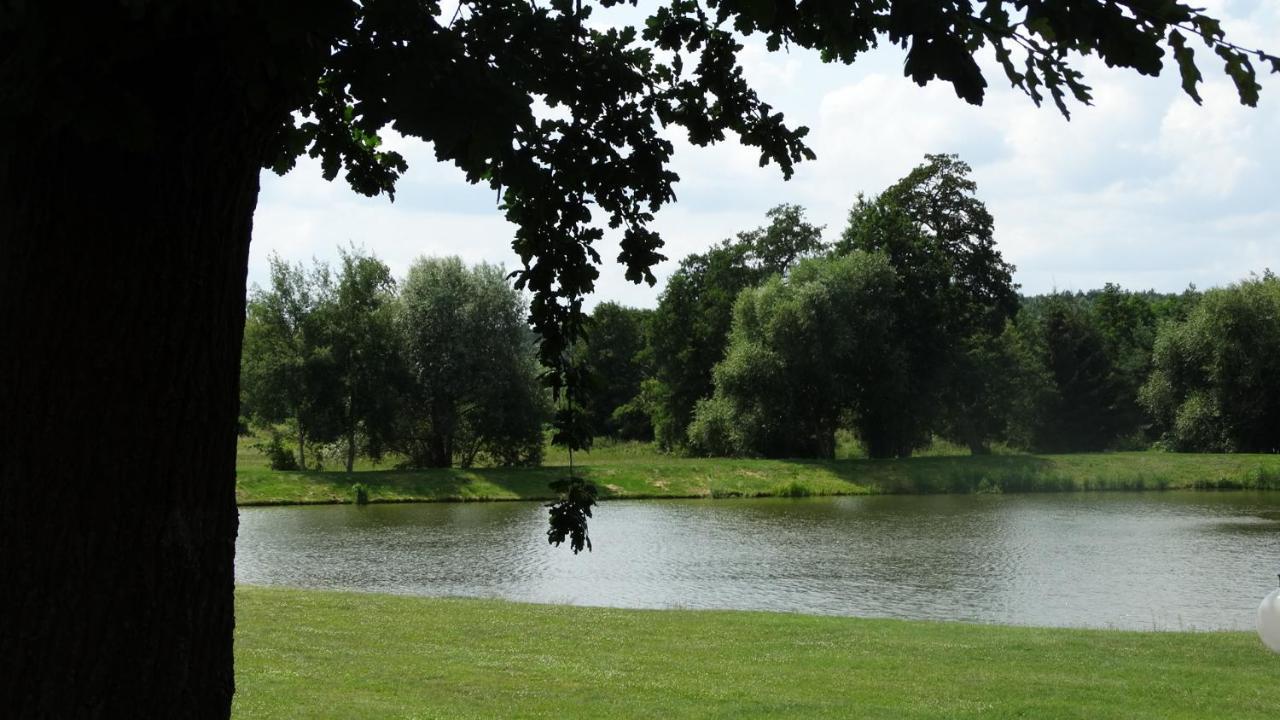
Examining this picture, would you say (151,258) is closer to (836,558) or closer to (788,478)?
(836,558)

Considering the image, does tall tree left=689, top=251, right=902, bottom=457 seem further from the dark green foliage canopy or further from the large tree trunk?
the large tree trunk

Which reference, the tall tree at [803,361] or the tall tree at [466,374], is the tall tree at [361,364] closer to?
the tall tree at [466,374]

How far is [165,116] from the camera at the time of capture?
2.82m

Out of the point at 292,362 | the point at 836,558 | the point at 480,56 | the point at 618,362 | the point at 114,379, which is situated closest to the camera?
the point at 114,379

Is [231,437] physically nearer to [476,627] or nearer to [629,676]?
[629,676]

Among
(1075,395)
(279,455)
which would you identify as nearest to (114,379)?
(279,455)

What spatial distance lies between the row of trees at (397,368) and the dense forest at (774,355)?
8 cm

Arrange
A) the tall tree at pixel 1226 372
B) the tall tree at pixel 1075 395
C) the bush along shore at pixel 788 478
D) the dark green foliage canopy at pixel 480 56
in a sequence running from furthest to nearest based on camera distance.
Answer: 1. the tall tree at pixel 1075 395
2. the tall tree at pixel 1226 372
3. the bush along shore at pixel 788 478
4. the dark green foliage canopy at pixel 480 56

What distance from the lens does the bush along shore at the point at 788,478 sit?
38688 mm

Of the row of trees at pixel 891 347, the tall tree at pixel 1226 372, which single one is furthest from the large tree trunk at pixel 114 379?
the tall tree at pixel 1226 372

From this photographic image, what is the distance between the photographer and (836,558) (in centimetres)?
2211

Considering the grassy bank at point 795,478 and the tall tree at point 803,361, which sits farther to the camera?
the tall tree at point 803,361

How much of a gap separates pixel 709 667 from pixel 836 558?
1254cm

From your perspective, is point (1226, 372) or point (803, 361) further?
point (1226, 372)
